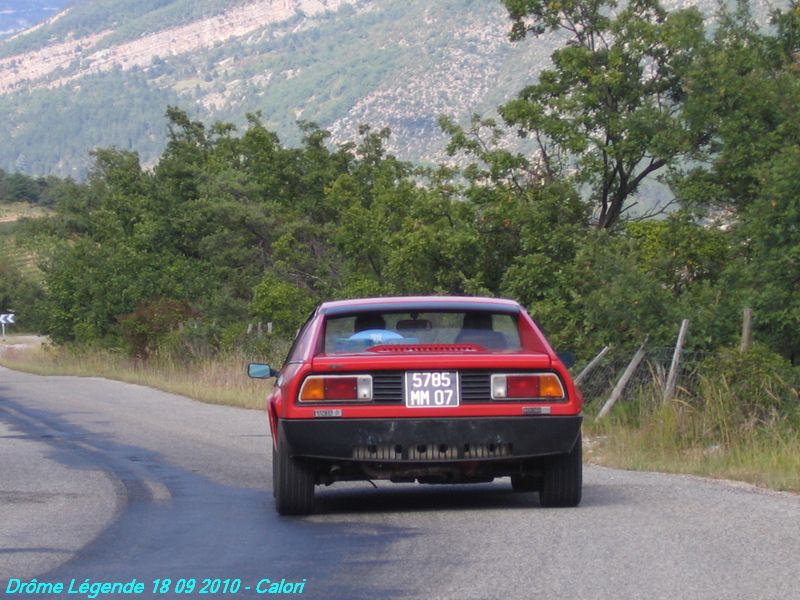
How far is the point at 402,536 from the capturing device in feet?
27.1

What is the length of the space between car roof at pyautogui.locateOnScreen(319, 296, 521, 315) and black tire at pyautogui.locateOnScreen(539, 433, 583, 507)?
3.79 feet

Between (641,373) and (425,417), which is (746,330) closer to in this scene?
(641,373)

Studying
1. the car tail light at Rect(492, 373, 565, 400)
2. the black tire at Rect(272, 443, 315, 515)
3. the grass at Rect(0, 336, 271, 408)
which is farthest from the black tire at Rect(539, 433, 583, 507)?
the grass at Rect(0, 336, 271, 408)

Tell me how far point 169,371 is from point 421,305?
2552 centimetres

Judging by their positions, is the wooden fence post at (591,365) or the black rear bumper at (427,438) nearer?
the black rear bumper at (427,438)

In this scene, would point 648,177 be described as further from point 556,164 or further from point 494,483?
point 494,483

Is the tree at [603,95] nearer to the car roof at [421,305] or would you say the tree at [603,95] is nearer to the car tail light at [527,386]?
the car roof at [421,305]

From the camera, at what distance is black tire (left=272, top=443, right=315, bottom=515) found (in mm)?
9102

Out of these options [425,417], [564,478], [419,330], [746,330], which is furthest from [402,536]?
[746,330]

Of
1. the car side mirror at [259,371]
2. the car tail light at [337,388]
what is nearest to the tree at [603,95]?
the car side mirror at [259,371]

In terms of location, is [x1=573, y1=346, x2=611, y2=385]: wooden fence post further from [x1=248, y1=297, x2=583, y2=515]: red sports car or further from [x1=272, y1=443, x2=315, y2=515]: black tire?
[x1=272, y1=443, x2=315, y2=515]: black tire

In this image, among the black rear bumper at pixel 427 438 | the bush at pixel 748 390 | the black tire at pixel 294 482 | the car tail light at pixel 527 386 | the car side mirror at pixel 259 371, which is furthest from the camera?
the bush at pixel 748 390

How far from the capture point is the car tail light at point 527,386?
8.85m

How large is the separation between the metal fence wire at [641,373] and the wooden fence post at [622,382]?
0.36ft
